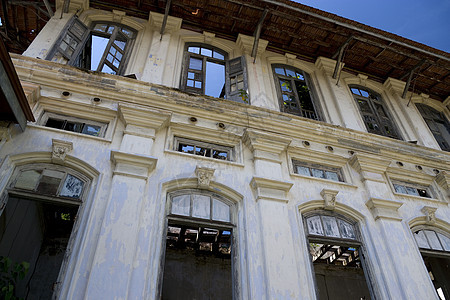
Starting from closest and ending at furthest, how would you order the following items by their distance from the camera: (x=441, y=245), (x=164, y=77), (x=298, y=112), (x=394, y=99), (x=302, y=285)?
(x=302, y=285)
(x=441, y=245)
(x=164, y=77)
(x=298, y=112)
(x=394, y=99)

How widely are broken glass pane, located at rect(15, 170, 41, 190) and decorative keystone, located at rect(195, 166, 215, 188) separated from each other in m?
2.40

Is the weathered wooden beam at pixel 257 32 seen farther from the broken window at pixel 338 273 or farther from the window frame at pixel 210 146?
the broken window at pixel 338 273

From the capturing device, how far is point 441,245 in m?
6.61

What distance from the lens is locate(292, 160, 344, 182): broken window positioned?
6.80m

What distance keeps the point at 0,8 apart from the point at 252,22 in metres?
6.40

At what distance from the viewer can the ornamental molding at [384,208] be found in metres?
6.36

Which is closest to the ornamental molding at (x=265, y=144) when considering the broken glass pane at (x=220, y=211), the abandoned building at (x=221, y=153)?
the abandoned building at (x=221, y=153)

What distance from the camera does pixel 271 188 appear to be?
5941mm

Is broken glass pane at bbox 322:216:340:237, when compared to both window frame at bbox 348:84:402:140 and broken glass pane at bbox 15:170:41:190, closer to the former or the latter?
window frame at bbox 348:84:402:140

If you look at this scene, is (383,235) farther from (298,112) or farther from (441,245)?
(298,112)

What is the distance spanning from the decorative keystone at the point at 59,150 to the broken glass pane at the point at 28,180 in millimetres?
322

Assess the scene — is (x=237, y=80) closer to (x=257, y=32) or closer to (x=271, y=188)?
(x=257, y=32)

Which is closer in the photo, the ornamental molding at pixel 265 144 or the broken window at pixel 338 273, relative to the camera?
the ornamental molding at pixel 265 144

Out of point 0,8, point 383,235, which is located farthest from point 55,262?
point 383,235
